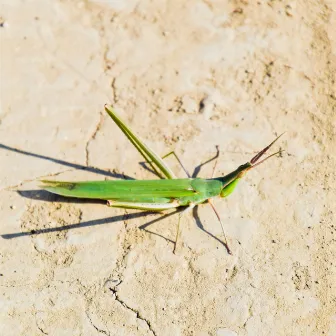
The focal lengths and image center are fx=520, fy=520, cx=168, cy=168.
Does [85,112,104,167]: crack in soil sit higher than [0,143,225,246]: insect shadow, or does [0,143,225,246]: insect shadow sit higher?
[85,112,104,167]: crack in soil

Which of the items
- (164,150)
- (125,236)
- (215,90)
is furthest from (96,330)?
(215,90)

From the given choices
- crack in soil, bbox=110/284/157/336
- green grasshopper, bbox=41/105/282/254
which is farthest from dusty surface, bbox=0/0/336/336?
green grasshopper, bbox=41/105/282/254

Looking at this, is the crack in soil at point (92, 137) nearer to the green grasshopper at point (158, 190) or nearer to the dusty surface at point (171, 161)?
the dusty surface at point (171, 161)

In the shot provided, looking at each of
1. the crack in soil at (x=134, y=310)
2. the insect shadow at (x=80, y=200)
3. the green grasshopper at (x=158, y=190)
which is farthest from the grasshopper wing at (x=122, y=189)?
the crack in soil at (x=134, y=310)

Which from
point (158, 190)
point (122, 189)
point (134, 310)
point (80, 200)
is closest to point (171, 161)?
point (158, 190)

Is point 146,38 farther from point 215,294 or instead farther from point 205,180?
point 215,294

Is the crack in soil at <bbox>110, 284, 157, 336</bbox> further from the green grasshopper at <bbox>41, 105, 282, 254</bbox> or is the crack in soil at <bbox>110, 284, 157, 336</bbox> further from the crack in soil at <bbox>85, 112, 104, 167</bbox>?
the crack in soil at <bbox>85, 112, 104, 167</bbox>

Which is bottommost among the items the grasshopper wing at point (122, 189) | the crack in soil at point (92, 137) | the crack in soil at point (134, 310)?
the crack in soil at point (134, 310)
